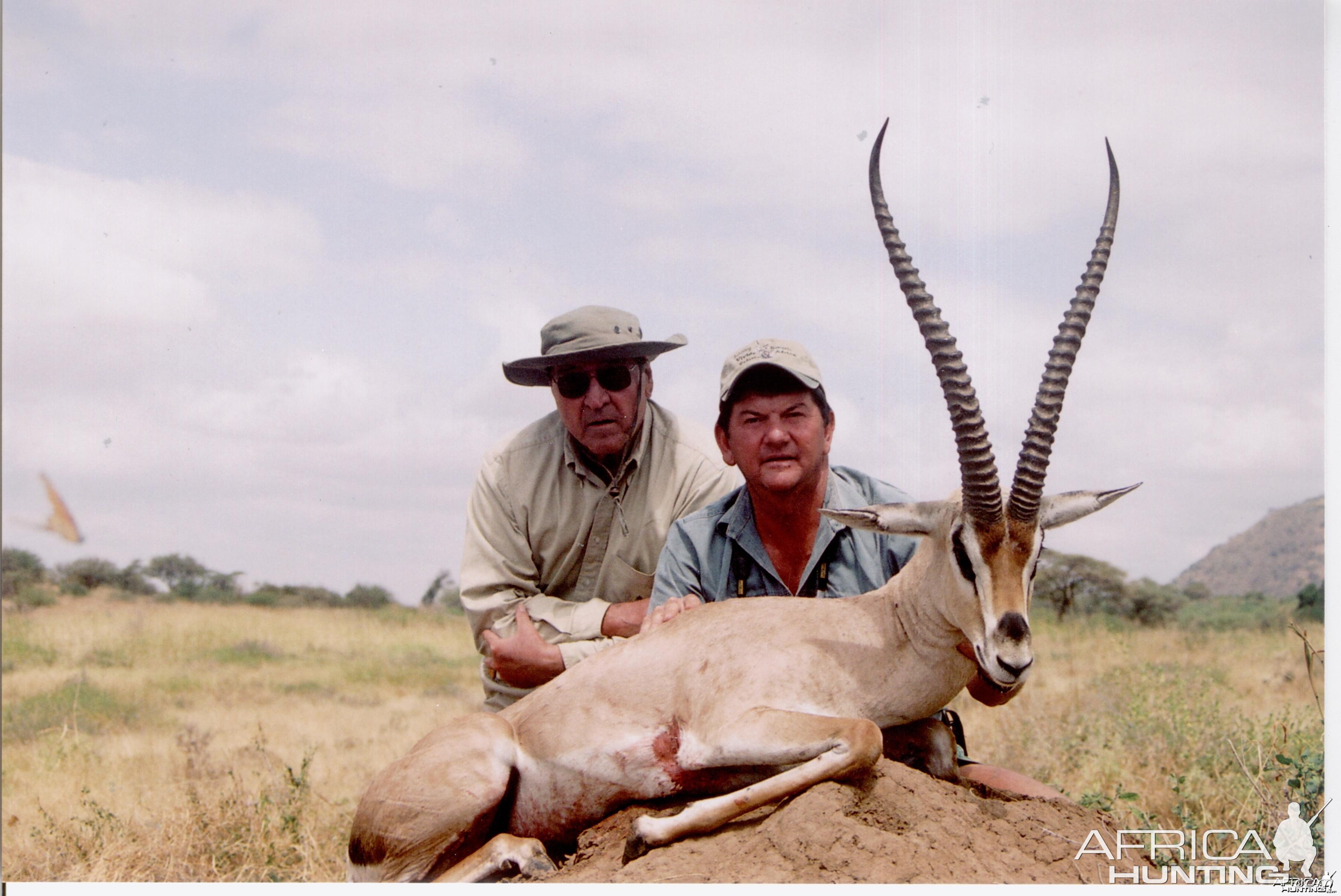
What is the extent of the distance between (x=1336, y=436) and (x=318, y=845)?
6.07m

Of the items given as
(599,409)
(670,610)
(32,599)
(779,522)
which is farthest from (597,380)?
(32,599)

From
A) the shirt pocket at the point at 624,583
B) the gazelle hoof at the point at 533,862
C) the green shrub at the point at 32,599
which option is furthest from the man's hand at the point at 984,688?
the green shrub at the point at 32,599

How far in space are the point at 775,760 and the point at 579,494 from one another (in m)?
3.31

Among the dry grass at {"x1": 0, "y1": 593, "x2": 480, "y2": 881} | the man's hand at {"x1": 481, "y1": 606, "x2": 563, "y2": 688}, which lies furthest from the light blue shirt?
the dry grass at {"x1": 0, "y1": 593, "x2": 480, "y2": 881}

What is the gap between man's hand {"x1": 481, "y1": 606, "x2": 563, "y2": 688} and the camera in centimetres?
651

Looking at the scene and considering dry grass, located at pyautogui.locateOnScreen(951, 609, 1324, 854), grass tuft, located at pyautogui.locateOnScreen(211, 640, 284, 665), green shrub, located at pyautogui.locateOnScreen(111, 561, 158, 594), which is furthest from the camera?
green shrub, located at pyautogui.locateOnScreen(111, 561, 158, 594)

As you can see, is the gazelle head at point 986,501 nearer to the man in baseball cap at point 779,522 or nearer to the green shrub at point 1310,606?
the man in baseball cap at point 779,522

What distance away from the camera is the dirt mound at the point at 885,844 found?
3.91 meters

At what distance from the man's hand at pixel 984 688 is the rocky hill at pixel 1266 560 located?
1369 inches

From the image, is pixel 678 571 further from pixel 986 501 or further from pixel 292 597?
pixel 292 597

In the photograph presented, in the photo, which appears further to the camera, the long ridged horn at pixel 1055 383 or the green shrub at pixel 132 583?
the green shrub at pixel 132 583

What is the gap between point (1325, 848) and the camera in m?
4.85

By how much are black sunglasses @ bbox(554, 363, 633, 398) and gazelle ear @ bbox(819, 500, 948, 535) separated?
2641 millimetres

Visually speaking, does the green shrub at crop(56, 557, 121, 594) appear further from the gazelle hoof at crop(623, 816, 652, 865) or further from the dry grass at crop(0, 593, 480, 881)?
the gazelle hoof at crop(623, 816, 652, 865)
